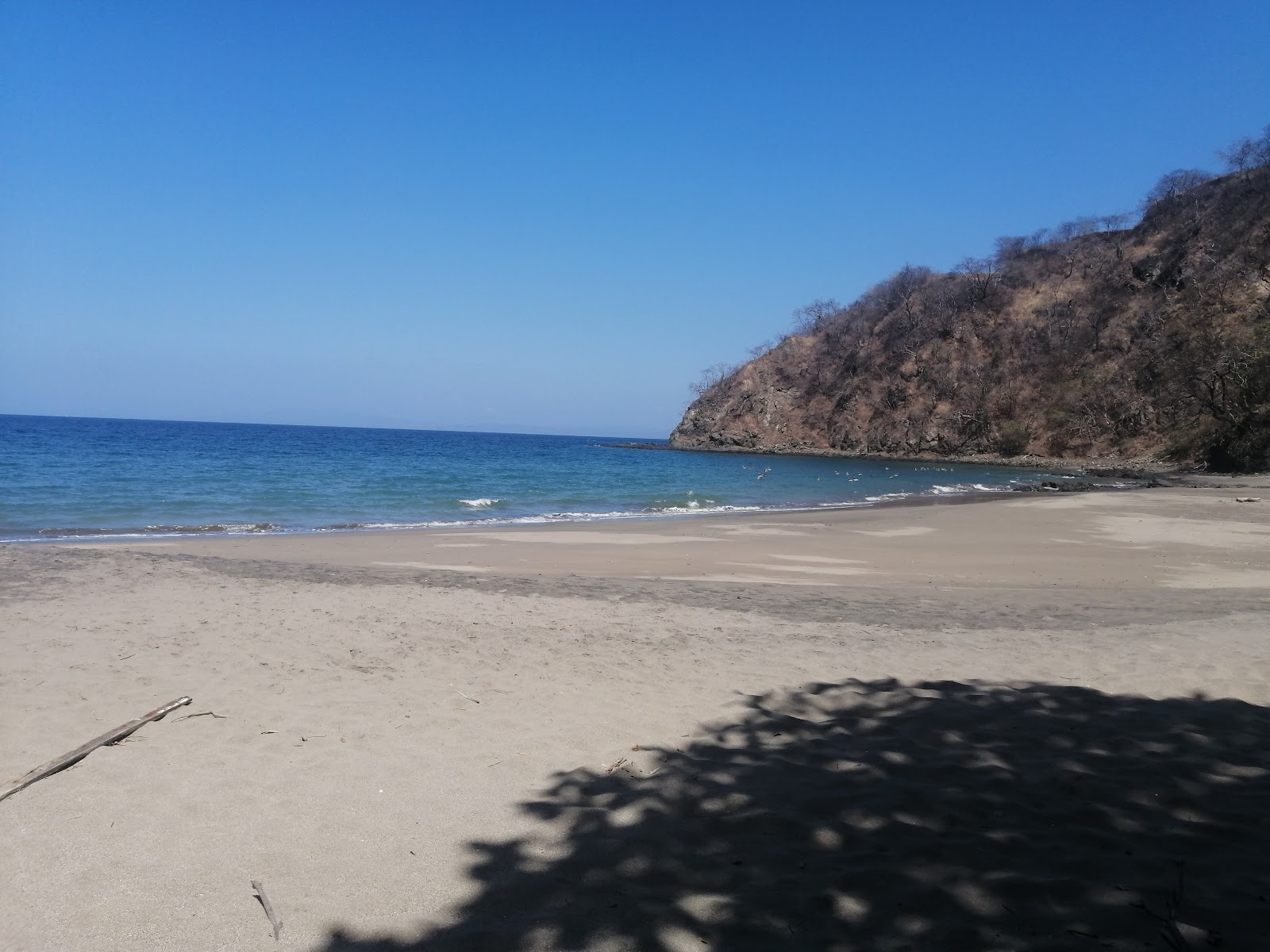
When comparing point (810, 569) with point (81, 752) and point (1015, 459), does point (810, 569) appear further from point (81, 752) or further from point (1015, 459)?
point (1015, 459)

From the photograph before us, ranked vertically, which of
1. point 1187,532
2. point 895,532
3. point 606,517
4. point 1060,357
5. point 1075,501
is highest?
point 1060,357

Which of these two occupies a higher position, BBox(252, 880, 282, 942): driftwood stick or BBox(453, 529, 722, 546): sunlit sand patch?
BBox(252, 880, 282, 942): driftwood stick

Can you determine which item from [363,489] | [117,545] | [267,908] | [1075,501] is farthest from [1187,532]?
[363,489]

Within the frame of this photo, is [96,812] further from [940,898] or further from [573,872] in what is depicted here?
[940,898]

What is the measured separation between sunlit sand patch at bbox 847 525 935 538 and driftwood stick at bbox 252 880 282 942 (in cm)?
1499

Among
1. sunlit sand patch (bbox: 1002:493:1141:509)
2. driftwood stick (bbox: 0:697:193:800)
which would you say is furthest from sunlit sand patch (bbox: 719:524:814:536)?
driftwood stick (bbox: 0:697:193:800)

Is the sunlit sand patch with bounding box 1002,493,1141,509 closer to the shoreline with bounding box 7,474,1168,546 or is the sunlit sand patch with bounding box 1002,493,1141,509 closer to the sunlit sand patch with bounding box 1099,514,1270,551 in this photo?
the shoreline with bounding box 7,474,1168,546

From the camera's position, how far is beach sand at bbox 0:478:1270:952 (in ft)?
9.55

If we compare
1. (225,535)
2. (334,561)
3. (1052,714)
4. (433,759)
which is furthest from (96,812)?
(225,535)

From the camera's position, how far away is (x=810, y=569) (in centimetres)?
1214

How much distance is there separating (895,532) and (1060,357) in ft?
179

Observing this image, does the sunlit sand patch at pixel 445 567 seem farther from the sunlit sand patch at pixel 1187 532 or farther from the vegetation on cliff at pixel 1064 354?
the vegetation on cliff at pixel 1064 354

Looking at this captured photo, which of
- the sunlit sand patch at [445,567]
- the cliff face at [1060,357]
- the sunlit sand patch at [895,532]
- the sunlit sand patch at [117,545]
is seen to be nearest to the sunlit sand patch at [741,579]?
the sunlit sand patch at [445,567]

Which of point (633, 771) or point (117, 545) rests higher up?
point (633, 771)
